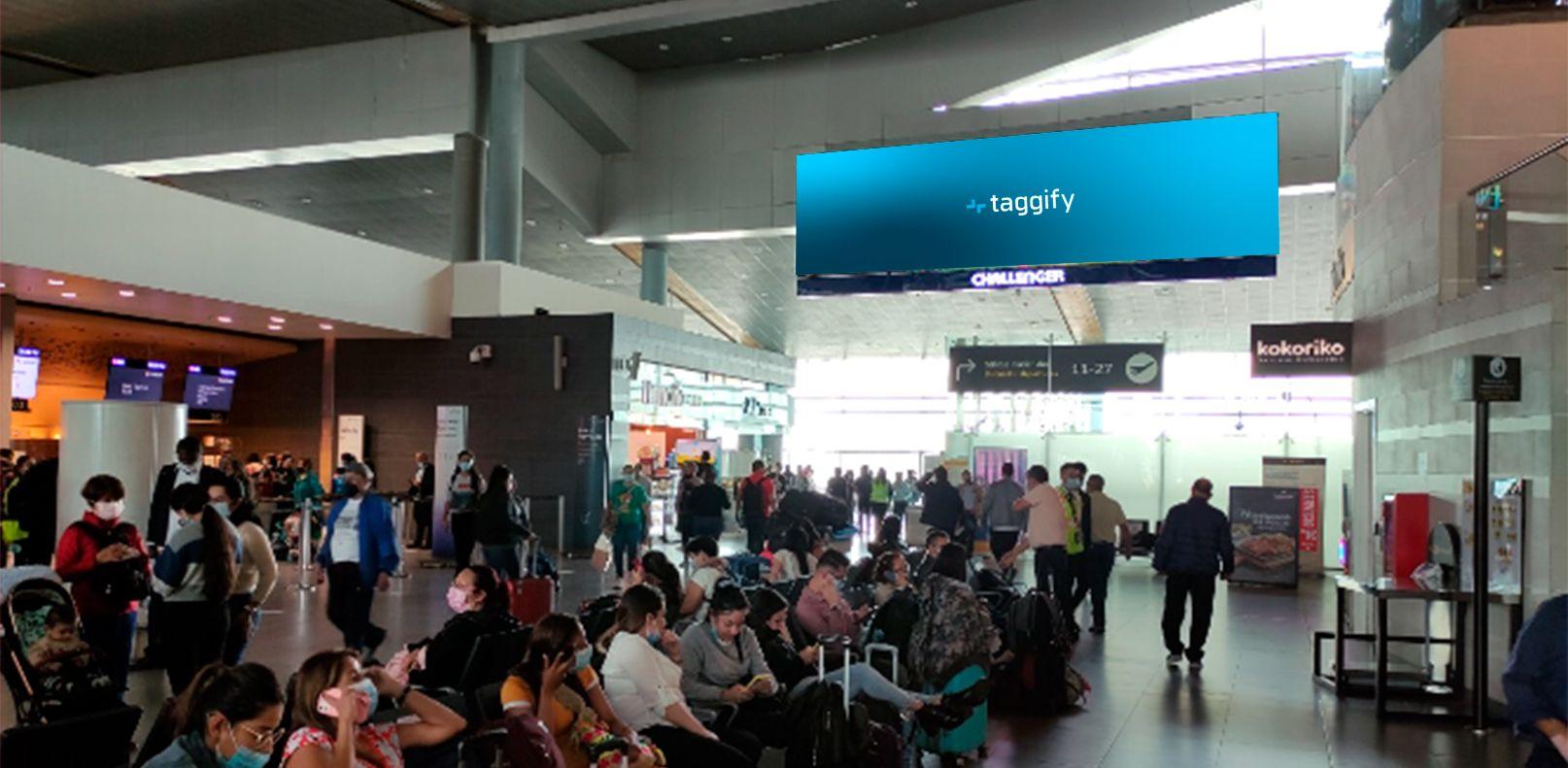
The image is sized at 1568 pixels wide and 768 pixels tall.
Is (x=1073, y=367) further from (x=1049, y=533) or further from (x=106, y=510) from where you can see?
A: (x=106, y=510)

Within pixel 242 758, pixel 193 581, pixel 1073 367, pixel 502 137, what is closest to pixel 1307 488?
pixel 1073 367

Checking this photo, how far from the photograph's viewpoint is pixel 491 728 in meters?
4.95

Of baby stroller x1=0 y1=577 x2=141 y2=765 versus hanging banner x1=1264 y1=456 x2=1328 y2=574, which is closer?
baby stroller x1=0 y1=577 x2=141 y2=765

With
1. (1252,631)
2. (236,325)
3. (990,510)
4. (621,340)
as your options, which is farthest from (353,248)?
(1252,631)

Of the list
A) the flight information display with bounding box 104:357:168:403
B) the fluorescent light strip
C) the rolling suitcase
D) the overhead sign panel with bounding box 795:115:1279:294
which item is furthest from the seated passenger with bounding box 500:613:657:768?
the flight information display with bounding box 104:357:168:403

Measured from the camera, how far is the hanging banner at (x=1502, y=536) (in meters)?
8.55

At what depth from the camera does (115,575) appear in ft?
23.8

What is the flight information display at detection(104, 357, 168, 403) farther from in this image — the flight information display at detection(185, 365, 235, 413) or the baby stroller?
the baby stroller

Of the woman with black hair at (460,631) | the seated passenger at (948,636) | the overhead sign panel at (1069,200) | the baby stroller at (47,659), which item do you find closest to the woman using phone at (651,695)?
the woman with black hair at (460,631)

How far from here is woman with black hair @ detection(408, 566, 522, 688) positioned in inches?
232

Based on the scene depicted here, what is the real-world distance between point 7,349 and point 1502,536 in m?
15.5

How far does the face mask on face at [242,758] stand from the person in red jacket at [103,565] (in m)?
3.78

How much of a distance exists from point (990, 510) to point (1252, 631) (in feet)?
9.99

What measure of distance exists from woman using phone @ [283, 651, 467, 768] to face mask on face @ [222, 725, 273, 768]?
76mm
